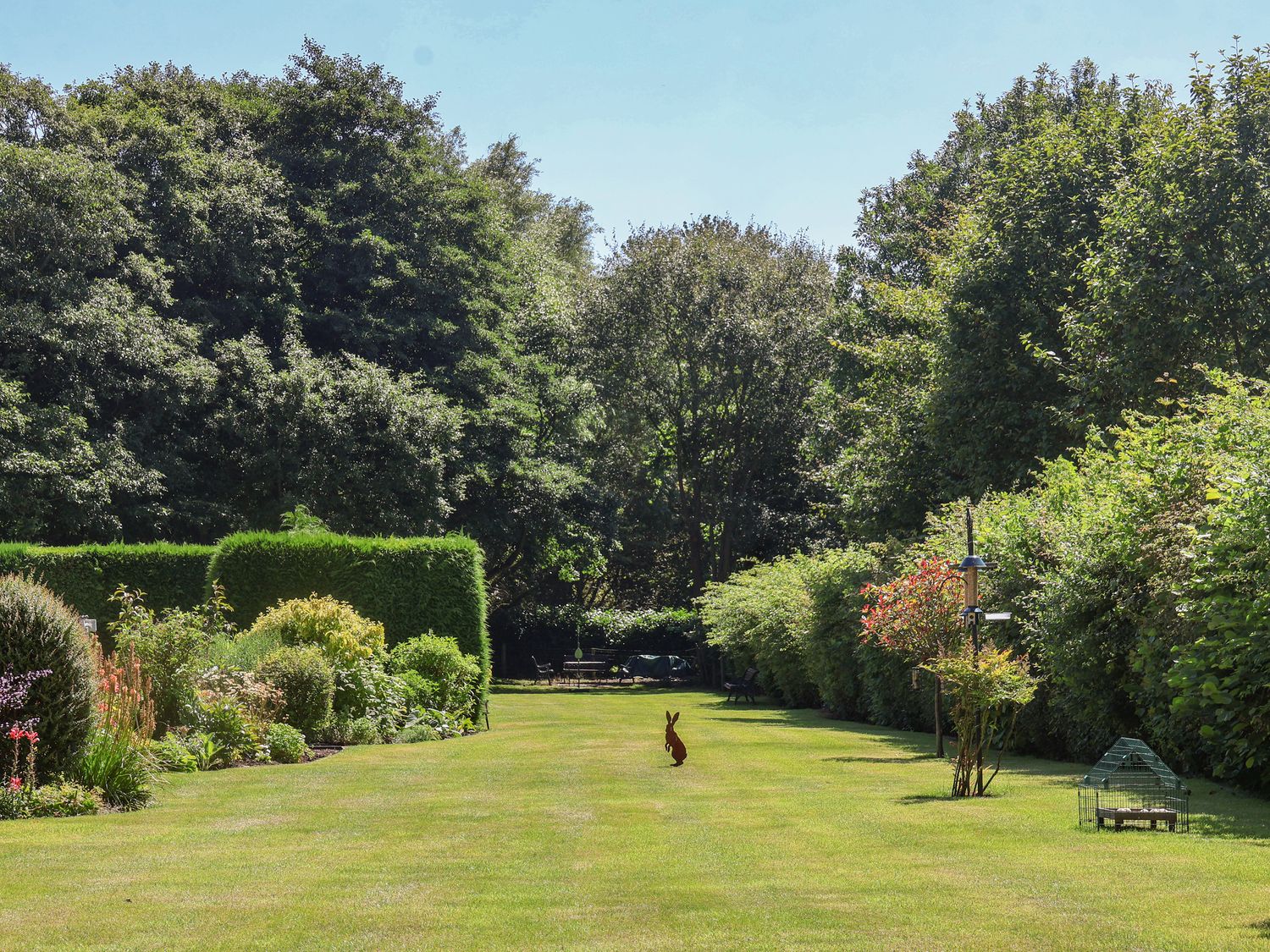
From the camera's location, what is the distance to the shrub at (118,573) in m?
24.7

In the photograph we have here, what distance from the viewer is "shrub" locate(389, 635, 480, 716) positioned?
19984mm

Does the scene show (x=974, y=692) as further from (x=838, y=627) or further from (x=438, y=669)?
(x=838, y=627)

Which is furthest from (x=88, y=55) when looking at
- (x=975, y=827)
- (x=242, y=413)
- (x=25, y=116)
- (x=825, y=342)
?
(x=975, y=827)

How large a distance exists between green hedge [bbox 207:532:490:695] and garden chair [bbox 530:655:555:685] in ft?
57.2

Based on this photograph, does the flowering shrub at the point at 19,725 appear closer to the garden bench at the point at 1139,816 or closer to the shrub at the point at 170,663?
the shrub at the point at 170,663

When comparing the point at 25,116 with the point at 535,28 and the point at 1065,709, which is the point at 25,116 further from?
the point at 1065,709

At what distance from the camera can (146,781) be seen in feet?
36.6

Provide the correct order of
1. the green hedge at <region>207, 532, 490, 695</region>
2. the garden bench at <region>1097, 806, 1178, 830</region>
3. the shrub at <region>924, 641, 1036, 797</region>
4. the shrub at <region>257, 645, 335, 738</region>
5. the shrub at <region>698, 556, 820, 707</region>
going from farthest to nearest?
the shrub at <region>698, 556, 820, 707</region> < the green hedge at <region>207, 532, 490, 695</region> < the shrub at <region>257, 645, 335, 738</region> < the shrub at <region>924, 641, 1036, 797</region> < the garden bench at <region>1097, 806, 1178, 830</region>

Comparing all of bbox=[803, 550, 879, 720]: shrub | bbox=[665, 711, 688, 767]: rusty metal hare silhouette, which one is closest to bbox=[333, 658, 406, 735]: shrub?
bbox=[665, 711, 688, 767]: rusty metal hare silhouette

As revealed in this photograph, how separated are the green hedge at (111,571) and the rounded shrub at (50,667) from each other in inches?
558

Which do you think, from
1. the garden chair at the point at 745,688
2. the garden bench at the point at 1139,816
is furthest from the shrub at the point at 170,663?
the garden chair at the point at 745,688

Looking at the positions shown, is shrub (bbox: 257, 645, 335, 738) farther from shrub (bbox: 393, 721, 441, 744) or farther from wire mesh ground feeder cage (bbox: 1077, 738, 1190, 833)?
wire mesh ground feeder cage (bbox: 1077, 738, 1190, 833)

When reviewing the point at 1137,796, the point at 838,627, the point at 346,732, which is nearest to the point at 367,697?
the point at 346,732

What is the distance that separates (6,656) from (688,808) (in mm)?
5758
